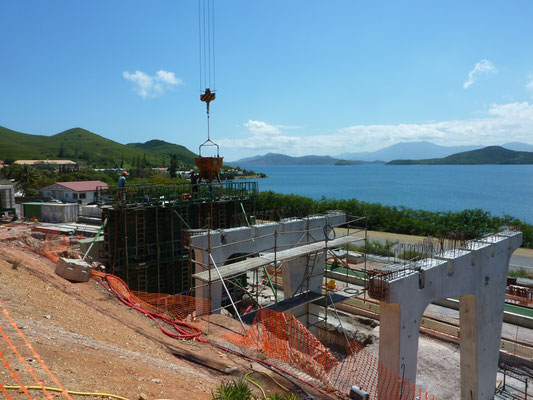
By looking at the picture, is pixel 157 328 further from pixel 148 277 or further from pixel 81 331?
pixel 148 277

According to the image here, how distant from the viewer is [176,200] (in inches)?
899

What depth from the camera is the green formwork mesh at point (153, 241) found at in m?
20.3

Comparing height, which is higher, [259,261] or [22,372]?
[22,372]

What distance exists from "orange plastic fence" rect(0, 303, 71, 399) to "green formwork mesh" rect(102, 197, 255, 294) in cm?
1193

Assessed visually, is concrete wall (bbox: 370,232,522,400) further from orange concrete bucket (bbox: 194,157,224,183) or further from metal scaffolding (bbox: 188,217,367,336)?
orange concrete bucket (bbox: 194,157,224,183)

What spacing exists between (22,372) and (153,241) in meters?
15.6

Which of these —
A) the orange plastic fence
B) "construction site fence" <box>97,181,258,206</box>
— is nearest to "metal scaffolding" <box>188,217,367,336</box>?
"construction site fence" <box>97,181,258,206</box>

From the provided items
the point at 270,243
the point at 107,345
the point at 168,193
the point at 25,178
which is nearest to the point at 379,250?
the point at 168,193

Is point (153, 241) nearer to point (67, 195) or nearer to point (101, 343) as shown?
point (101, 343)

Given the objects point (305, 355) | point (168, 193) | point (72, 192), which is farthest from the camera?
point (72, 192)

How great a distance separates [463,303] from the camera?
50.0 ft

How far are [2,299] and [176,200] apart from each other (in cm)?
1313

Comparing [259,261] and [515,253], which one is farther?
[515,253]

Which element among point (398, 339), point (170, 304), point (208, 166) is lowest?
point (170, 304)
